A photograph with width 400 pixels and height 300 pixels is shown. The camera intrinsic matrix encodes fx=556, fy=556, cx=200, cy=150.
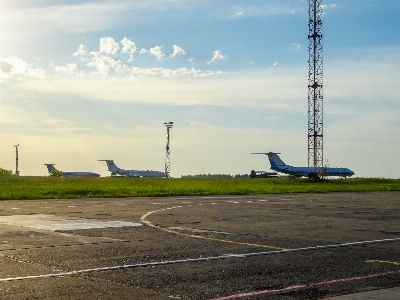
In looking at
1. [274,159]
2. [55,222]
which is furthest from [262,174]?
[55,222]

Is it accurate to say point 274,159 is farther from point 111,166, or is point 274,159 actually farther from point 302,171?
point 111,166

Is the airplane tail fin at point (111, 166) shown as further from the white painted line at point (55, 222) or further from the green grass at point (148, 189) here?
the white painted line at point (55, 222)

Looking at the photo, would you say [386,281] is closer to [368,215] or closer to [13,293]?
[13,293]

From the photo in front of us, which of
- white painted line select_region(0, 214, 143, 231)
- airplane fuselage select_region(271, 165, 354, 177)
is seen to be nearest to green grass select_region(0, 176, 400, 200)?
white painted line select_region(0, 214, 143, 231)

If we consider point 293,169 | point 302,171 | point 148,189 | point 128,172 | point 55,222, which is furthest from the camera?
point 128,172

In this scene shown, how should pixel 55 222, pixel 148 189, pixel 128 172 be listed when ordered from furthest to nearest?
pixel 128 172
pixel 148 189
pixel 55 222

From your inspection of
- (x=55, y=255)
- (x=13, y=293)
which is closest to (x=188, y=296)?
(x=13, y=293)

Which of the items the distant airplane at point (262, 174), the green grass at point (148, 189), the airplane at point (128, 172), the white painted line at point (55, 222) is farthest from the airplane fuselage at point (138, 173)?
the white painted line at point (55, 222)

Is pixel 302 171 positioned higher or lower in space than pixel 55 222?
higher

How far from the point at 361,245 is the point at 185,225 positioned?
6488mm

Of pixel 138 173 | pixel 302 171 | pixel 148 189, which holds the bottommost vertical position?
pixel 148 189

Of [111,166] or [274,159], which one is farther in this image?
[111,166]

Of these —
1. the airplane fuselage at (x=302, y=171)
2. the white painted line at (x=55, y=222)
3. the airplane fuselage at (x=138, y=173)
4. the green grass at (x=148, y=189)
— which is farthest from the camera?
the airplane fuselage at (x=138, y=173)

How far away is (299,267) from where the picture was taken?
11.0 m
